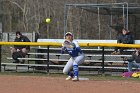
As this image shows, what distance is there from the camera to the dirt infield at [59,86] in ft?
36.1

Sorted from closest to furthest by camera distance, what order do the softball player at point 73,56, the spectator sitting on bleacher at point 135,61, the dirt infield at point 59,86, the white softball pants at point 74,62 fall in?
1. the dirt infield at point 59,86
2. the softball player at point 73,56
3. the white softball pants at point 74,62
4. the spectator sitting on bleacher at point 135,61

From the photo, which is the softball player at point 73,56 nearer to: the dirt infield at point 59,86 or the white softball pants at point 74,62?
the white softball pants at point 74,62

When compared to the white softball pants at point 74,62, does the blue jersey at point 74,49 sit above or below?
above

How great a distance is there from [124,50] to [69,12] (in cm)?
1440

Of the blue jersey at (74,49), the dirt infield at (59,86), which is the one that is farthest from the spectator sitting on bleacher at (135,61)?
the blue jersey at (74,49)

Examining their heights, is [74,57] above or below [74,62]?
above

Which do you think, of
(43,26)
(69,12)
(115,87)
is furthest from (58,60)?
(43,26)

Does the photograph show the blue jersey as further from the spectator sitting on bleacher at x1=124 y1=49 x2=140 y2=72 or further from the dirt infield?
the spectator sitting on bleacher at x1=124 y1=49 x2=140 y2=72

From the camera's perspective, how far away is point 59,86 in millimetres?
11820

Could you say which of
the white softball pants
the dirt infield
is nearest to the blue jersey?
the white softball pants

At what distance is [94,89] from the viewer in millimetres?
11203

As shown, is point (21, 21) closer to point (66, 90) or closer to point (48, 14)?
point (48, 14)

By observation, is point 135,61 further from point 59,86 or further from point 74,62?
point 59,86

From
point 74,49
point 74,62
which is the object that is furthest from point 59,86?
point 74,49
